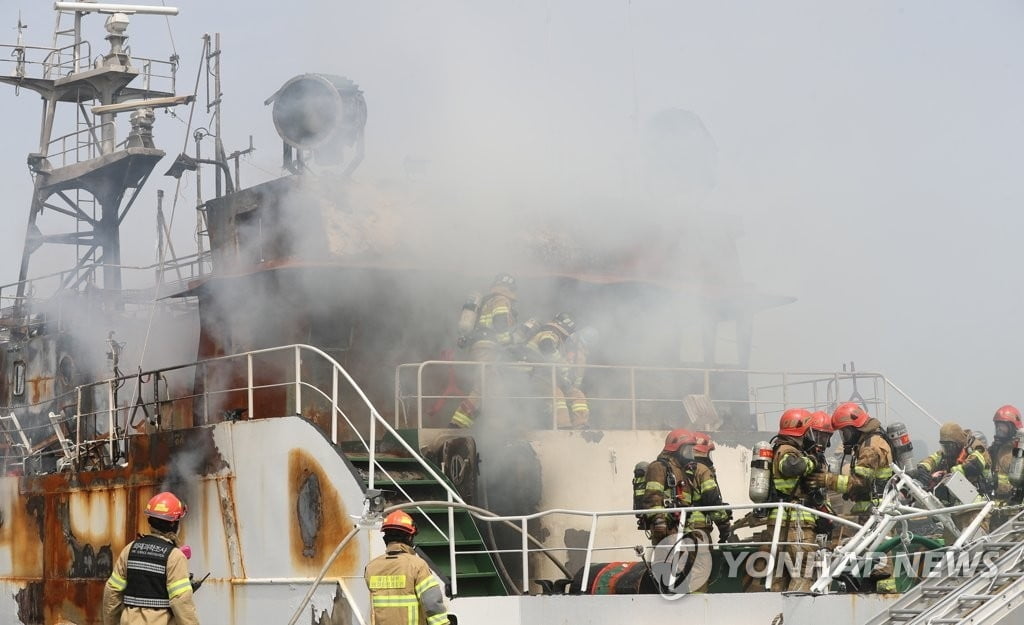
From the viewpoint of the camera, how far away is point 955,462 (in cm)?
1458

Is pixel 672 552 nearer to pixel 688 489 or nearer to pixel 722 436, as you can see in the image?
pixel 688 489

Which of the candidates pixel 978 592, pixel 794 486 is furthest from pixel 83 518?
pixel 978 592

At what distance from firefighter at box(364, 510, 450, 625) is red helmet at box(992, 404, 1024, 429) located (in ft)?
24.9

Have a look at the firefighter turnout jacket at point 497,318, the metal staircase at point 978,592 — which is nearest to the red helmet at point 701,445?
the firefighter turnout jacket at point 497,318

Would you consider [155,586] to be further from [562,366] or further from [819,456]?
[562,366]

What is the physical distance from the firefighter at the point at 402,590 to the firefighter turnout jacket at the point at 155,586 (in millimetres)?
1138

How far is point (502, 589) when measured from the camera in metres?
11.5

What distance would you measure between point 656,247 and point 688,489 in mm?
5413

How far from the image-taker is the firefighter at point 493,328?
553 inches

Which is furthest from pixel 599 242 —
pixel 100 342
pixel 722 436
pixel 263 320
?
pixel 100 342

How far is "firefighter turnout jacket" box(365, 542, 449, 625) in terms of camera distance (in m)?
8.66

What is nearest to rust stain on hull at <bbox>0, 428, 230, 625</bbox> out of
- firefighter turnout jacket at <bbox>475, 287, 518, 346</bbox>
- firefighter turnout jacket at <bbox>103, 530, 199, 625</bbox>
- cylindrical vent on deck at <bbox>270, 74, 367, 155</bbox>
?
firefighter turnout jacket at <bbox>475, 287, 518, 346</bbox>

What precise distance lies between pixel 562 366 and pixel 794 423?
298cm

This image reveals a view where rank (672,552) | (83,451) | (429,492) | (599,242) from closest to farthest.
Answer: (672,552)
(429,492)
(83,451)
(599,242)
